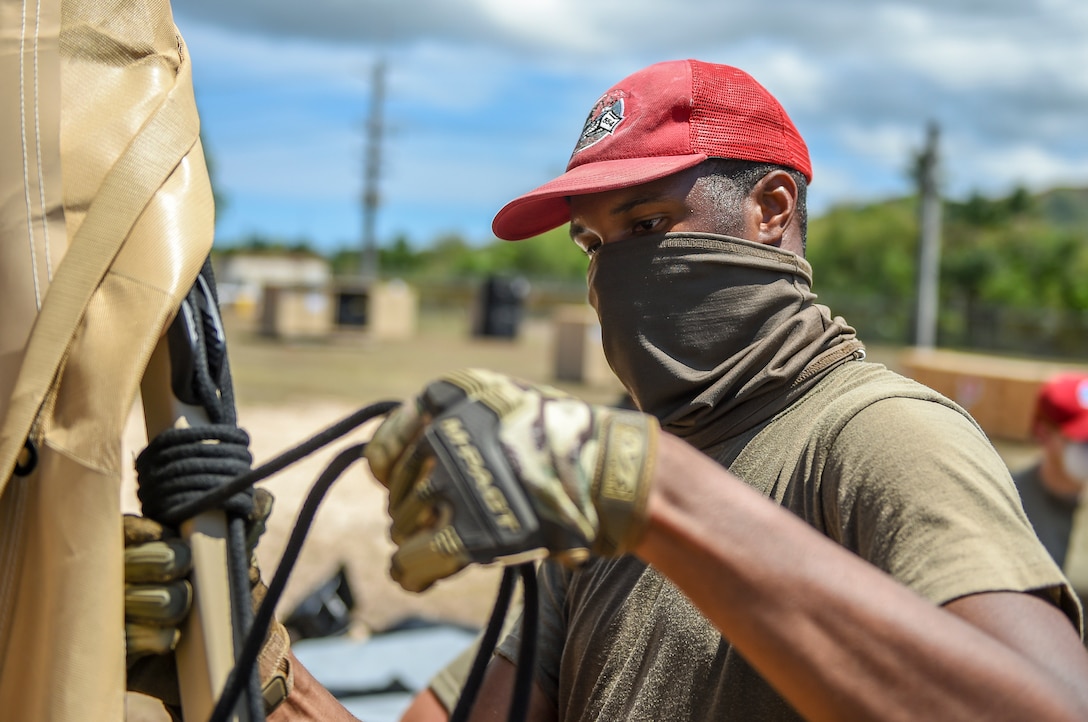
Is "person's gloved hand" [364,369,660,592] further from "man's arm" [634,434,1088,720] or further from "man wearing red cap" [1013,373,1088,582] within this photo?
"man wearing red cap" [1013,373,1088,582]

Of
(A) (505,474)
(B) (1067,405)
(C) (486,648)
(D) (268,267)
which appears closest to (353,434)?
(B) (1067,405)

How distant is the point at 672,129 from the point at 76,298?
0.98 m

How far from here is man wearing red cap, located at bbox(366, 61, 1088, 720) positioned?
1.10 metres

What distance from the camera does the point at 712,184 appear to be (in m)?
1.81

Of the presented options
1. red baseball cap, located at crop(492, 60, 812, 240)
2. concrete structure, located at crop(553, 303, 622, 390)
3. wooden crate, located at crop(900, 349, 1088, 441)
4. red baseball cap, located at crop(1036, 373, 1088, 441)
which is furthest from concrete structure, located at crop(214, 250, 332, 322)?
red baseball cap, located at crop(492, 60, 812, 240)

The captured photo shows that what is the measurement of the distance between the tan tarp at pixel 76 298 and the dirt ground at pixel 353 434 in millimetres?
1301

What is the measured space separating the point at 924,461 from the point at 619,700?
25.6 inches

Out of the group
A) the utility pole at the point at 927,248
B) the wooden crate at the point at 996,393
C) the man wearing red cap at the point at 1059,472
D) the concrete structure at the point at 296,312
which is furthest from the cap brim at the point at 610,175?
the utility pole at the point at 927,248

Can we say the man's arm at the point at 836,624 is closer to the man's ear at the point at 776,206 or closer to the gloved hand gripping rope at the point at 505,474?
the gloved hand gripping rope at the point at 505,474

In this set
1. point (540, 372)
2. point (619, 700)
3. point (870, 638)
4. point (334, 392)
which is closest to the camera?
point (870, 638)

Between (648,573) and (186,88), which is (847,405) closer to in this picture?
(648,573)

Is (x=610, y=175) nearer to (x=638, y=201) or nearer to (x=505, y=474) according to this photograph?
(x=638, y=201)

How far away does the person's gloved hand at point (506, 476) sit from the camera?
3.60ft

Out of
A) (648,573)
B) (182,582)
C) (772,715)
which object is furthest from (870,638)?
(182,582)
